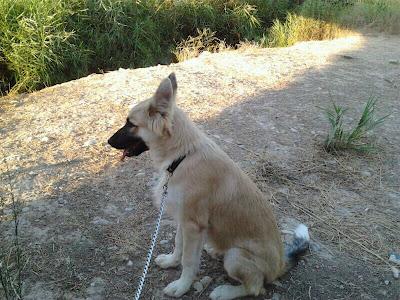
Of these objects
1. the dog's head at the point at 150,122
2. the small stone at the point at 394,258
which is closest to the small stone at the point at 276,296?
the small stone at the point at 394,258

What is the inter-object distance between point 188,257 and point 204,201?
376mm

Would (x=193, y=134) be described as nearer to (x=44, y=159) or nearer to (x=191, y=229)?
(x=191, y=229)

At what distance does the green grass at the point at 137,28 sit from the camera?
21.5 feet

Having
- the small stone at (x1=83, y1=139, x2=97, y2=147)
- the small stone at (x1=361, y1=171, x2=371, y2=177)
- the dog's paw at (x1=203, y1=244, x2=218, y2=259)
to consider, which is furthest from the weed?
the dog's paw at (x1=203, y1=244, x2=218, y2=259)

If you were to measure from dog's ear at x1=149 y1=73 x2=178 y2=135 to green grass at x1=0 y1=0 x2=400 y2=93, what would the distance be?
4.47 metres

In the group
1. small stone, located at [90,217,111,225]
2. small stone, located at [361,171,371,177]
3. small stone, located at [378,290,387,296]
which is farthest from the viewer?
small stone, located at [361,171,371,177]

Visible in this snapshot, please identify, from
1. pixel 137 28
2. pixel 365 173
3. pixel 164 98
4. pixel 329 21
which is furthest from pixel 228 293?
pixel 329 21

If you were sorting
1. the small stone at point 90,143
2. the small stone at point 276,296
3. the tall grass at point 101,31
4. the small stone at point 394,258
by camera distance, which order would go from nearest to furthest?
the small stone at point 276,296 → the small stone at point 394,258 → the small stone at point 90,143 → the tall grass at point 101,31

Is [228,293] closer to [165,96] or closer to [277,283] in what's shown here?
[277,283]

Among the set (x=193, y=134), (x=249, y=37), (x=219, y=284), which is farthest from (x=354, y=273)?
(x=249, y=37)

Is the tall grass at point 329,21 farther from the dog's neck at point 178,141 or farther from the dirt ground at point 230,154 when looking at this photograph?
the dog's neck at point 178,141

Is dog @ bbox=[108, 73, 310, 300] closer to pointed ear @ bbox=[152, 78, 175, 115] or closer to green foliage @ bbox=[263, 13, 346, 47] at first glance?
pointed ear @ bbox=[152, 78, 175, 115]

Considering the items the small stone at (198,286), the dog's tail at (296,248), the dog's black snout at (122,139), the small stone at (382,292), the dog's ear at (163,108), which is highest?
the dog's ear at (163,108)

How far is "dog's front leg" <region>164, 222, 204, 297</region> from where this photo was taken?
2.60 meters
